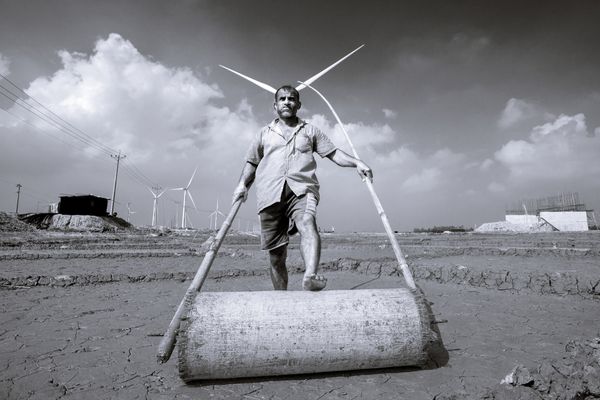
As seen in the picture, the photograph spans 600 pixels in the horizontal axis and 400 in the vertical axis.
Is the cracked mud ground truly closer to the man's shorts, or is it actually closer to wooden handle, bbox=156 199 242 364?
wooden handle, bbox=156 199 242 364

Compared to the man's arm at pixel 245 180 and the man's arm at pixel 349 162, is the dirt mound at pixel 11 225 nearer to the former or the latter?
the man's arm at pixel 245 180

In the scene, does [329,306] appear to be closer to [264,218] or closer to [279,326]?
[279,326]

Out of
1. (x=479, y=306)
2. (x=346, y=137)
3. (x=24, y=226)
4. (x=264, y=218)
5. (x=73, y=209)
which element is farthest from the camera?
(x=73, y=209)

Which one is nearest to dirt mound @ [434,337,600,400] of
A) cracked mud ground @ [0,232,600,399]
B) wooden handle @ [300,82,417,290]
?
cracked mud ground @ [0,232,600,399]

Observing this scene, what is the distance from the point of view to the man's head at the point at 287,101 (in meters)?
3.19

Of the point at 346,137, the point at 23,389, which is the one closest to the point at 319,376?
the point at 23,389

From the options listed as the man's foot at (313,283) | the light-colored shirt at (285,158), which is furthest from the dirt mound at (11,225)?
the man's foot at (313,283)

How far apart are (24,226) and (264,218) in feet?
117

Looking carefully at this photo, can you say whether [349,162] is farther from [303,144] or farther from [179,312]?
[179,312]

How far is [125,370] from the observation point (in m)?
2.26

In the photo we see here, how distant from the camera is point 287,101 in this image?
3.19m

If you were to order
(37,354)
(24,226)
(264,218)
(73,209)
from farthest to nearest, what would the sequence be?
(73,209) < (24,226) < (264,218) < (37,354)

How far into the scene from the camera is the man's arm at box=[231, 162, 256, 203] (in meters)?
3.18

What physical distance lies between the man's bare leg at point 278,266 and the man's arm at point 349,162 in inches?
38.6
